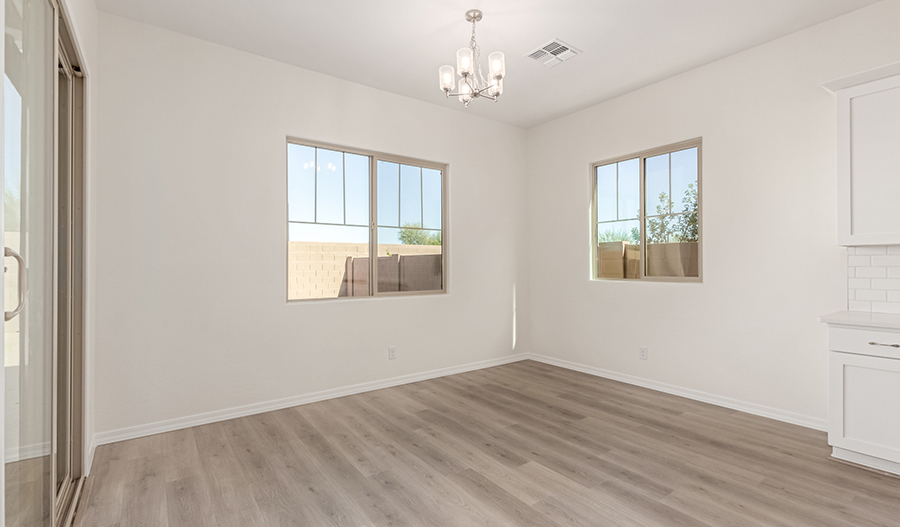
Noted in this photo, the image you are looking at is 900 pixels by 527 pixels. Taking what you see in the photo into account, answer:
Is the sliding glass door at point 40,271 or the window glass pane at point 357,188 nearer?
the sliding glass door at point 40,271

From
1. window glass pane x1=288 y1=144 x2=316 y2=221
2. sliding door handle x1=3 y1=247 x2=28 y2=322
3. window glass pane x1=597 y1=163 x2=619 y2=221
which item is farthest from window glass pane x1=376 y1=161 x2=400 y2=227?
sliding door handle x1=3 y1=247 x2=28 y2=322

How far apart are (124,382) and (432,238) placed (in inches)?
115

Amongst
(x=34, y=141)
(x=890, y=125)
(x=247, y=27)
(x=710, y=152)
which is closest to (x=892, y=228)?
(x=890, y=125)

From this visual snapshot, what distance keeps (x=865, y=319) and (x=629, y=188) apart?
2305mm

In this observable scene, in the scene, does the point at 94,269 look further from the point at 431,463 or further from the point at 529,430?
the point at 529,430

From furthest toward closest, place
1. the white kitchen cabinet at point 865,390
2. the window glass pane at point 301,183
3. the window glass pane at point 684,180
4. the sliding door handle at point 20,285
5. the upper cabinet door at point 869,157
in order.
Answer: the window glass pane at point 684,180 < the window glass pane at point 301,183 < the upper cabinet door at point 869,157 < the white kitchen cabinet at point 865,390 < the sliding door handle at point 20,285

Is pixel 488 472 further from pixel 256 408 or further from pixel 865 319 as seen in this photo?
pixel 865 319

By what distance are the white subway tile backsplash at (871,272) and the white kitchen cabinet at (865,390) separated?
334 millimetres

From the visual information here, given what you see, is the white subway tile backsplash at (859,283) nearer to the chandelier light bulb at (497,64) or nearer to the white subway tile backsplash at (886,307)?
the white subway tile backsplash at (886,307)

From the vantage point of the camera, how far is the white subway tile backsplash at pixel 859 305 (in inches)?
114

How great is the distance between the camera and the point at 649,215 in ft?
14.2

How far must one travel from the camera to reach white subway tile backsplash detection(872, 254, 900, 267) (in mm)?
2777

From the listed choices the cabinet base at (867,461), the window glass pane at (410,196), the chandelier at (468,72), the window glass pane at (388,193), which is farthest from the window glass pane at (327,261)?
the cabinet base at (867,461)

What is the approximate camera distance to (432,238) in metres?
4.80
